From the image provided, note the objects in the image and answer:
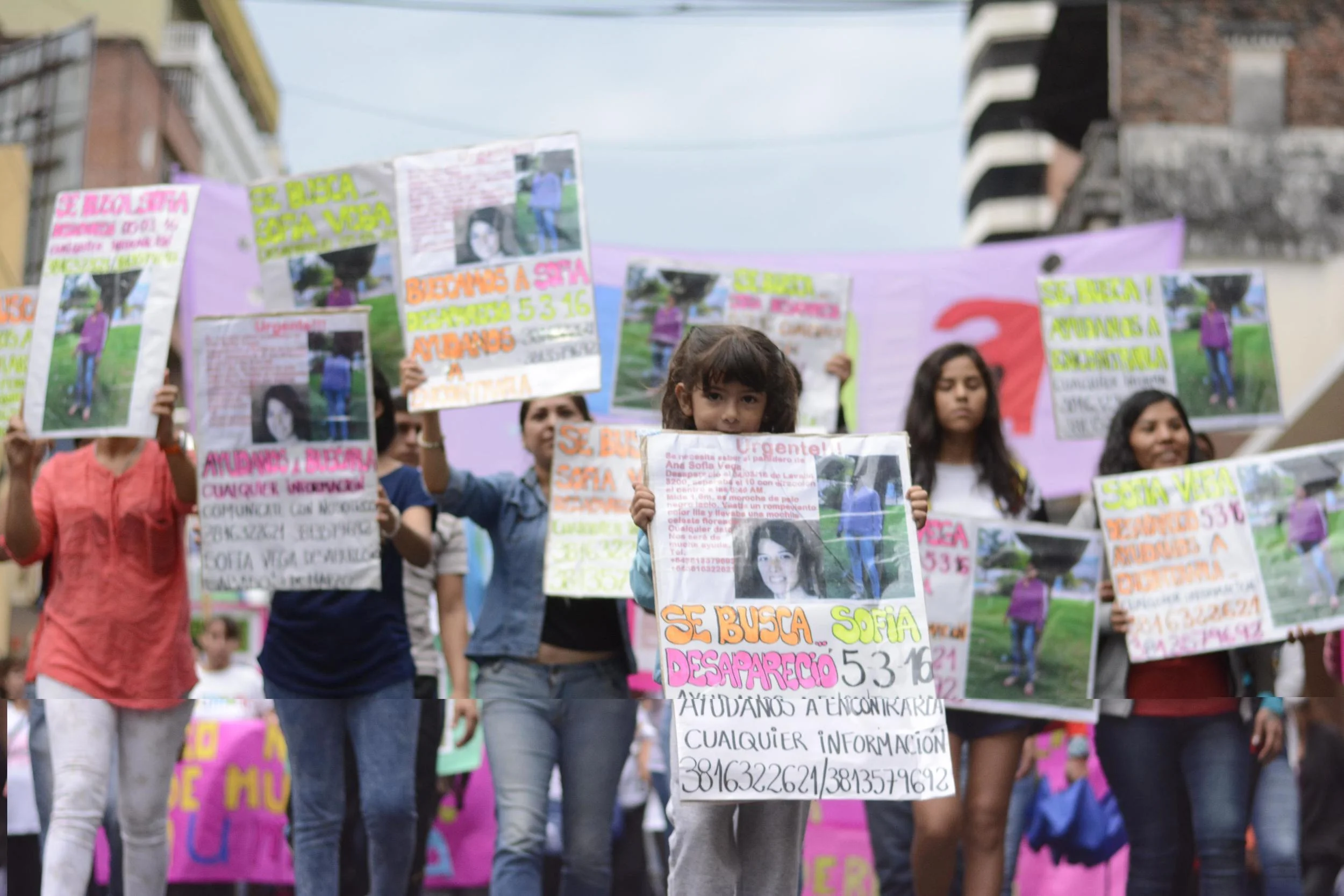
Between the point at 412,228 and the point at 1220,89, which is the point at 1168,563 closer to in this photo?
the point at 412,228

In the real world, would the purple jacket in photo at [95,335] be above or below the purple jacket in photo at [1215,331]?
below

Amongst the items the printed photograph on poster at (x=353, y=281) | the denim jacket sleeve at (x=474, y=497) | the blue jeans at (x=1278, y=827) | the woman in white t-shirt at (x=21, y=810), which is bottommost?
the blue jeans at (x=1278, y=827)

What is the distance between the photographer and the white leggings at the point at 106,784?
5.21 metres

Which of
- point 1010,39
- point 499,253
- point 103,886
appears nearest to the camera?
point 103,886

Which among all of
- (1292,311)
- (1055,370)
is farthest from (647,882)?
(1292,311)

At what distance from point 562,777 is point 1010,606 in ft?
5.49

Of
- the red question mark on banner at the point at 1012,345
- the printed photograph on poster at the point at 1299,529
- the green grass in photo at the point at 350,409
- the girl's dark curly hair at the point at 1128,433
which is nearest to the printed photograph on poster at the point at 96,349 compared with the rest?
the green grass in photo at the point at 350,409

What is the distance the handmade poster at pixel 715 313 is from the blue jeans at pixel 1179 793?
2.18m

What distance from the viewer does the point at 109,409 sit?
5887 mm

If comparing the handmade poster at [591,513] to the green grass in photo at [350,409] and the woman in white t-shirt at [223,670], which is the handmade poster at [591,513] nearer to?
the green grass in photo at [350,409]

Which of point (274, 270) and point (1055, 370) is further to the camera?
point (1055, 370)

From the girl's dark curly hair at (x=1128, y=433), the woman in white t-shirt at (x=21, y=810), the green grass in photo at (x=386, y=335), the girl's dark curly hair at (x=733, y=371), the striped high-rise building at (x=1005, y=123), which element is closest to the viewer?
the girl's dark curly hair at (x=733, y=371)

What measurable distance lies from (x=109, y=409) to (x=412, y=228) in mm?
1375

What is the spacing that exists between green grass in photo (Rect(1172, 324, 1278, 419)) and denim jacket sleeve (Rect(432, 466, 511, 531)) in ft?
10.4
